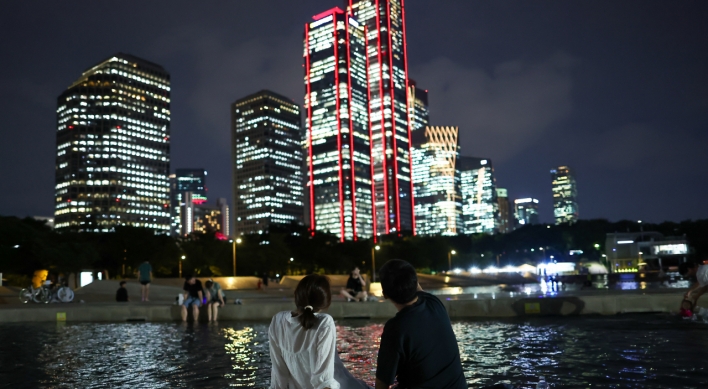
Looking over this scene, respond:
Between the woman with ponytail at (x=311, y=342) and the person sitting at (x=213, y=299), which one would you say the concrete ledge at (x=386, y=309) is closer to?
the person sitting at (x=213, y=299)

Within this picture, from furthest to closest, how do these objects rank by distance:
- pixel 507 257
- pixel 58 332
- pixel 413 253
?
1. pixel 507 257
2. pixel 413 253
3. pixel 58 332

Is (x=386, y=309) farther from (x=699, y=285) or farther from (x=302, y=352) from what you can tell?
(x=302, y=352)

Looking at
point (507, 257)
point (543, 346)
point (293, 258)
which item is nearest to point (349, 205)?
point (507, 257)

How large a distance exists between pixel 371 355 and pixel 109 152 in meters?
196

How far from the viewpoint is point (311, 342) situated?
3881 millimetres

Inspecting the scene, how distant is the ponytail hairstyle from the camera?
3.89 meters

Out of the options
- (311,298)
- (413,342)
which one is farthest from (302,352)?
(413,342)

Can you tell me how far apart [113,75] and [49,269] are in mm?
154999

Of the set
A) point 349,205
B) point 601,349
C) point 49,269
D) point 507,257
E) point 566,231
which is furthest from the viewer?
point 349,205

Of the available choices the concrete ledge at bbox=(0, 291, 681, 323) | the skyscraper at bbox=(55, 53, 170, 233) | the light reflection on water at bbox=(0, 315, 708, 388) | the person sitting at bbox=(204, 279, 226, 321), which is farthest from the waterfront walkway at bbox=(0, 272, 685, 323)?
the skyscraper at bbox=(55, 53, 170, 233)

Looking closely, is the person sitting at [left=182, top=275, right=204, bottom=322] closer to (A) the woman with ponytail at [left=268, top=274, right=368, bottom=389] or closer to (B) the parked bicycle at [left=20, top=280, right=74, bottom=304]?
(B) the parked bicycle at [left=20, top=280, right=74, bottom=304]

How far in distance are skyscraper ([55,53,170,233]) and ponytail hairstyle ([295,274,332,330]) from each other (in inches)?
7414

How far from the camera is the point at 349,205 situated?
186m

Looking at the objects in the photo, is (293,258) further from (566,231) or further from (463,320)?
(463,320)
